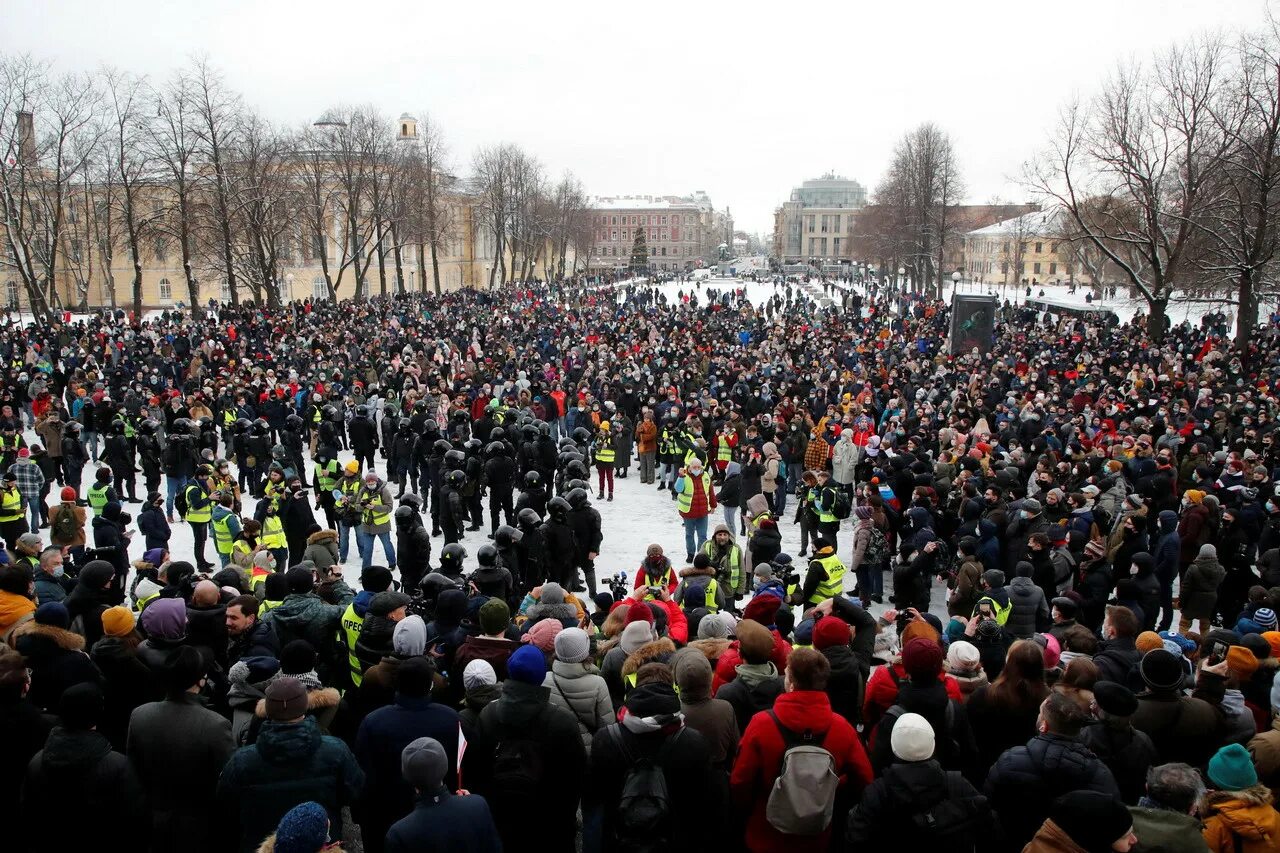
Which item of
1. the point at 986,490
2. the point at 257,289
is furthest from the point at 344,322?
the point at 986,490

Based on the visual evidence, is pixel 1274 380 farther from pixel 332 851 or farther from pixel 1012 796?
pixel 332 851

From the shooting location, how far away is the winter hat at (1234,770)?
10.8 ft

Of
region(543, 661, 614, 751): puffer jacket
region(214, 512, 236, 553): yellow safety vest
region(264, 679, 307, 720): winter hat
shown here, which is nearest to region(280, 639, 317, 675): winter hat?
region(264, 679, 307, 720): winter hat

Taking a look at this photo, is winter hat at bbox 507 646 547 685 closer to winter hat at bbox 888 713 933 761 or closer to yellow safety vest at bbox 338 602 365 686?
winter hat at bbox 888 713 933 761

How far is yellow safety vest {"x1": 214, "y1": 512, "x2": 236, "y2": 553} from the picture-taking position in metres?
9.10

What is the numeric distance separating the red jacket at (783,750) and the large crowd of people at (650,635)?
Result: 0.06 feet

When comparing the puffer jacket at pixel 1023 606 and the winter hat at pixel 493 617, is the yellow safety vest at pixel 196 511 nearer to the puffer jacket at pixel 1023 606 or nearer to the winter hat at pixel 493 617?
the winter hat at pixel 493 617

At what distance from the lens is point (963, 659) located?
451 centimetres

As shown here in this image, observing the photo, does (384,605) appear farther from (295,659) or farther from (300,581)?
(300,581)

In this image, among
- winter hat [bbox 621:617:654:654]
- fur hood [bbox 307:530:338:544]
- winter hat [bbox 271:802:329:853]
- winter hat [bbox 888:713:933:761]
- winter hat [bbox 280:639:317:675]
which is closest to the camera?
winter hat [bbox 271:802:329:853]

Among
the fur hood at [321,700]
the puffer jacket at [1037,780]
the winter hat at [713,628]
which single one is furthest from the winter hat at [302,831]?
the winter hat at [713,628]

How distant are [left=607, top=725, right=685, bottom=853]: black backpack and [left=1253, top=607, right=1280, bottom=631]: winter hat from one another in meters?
4.74

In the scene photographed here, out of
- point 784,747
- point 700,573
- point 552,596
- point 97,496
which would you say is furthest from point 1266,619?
point 97,496

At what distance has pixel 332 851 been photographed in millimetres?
2705
